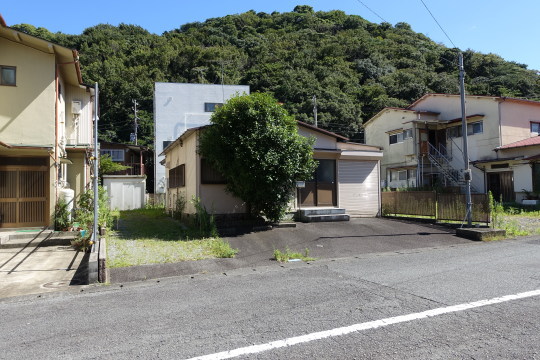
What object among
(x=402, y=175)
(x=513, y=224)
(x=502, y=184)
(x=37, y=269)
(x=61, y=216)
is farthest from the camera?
(x=402, y=175)

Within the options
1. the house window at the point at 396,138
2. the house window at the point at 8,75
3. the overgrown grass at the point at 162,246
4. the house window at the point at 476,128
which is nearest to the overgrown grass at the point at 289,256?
the overgrown grass at the point at 162,246

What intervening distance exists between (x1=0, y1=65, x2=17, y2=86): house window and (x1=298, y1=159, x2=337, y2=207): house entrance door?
10685 mm

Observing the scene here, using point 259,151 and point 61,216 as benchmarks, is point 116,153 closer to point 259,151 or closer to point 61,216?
point 61,216

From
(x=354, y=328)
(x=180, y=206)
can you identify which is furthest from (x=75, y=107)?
(x=354, y=328)

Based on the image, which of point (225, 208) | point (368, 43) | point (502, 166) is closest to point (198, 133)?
point (225, 208)

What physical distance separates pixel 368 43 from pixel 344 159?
5861 cm

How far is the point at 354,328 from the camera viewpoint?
4.22 m

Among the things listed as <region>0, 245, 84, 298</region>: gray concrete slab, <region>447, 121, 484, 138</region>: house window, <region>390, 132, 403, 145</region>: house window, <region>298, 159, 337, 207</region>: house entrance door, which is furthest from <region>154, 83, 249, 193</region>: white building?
<region>0, 245, 84, 298</region>: gray concrete slab

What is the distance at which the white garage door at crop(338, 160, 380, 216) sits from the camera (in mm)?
15547

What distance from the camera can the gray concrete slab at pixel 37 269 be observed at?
22.4ft

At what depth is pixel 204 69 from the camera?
176ft

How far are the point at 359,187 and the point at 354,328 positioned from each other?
1201 centimetres

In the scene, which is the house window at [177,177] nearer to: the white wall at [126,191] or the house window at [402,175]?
the white wall at [126,191]

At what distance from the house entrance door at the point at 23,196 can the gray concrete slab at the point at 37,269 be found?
177 centimetres
